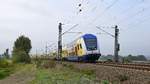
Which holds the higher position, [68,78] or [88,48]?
[88,48]

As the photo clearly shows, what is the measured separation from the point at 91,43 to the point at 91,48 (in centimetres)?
88

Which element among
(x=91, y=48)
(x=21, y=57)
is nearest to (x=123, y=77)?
(x=91, y=48)

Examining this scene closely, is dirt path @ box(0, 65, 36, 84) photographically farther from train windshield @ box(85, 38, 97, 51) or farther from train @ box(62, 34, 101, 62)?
train windshield @ box(85, 38, 97, 51)

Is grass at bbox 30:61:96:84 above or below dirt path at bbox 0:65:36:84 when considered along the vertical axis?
above

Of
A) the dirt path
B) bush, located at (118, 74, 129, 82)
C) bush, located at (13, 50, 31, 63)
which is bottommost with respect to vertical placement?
the dirt path

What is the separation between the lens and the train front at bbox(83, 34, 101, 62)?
49844 millimetres

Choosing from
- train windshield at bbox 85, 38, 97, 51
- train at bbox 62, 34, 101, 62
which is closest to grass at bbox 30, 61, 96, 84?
train at bbox 62, 34, 101, 62

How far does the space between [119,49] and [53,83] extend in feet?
119

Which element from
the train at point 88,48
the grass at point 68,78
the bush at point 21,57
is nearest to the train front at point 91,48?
the train at point 88,48

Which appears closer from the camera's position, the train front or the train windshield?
the train front

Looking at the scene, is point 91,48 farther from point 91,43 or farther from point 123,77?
point 123,77

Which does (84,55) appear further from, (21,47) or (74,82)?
(21,47)

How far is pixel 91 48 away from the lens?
50188 mm

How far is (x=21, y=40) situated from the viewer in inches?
4717
